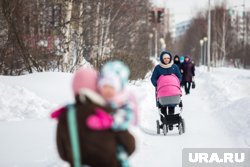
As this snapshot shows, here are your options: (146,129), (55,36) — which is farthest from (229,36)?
(146,129)

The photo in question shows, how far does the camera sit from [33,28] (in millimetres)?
17984

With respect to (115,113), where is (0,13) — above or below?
above

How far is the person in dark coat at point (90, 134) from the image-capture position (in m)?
3.69

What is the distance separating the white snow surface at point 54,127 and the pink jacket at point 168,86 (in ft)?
2.10

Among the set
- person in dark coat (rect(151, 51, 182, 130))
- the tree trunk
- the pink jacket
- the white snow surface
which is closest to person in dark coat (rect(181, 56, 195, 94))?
the white snow surface

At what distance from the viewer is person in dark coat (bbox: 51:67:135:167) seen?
3688 mm

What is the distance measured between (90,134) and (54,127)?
5.85 m

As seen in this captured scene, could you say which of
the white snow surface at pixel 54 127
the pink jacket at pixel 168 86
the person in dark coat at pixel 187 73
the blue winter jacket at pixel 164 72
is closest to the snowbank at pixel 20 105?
the white snow surface at pixel 54 127

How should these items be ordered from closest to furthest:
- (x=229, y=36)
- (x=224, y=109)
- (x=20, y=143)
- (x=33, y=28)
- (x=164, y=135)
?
1. (x=20, y=143)
2. (x=164, y=135)
3. (x=224, y=109)
4. (x=33, y=28)
5. (x=229, y=36)

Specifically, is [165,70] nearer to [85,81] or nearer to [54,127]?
[54,127]

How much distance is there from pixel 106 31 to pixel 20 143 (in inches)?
701

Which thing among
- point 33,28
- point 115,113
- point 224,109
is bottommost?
point 224,109

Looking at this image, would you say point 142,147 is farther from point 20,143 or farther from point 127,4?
point 127,4

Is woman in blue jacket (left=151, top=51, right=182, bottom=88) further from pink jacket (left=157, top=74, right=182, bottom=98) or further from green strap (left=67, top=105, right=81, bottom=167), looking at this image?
green strap (left=67, top=105, right=81, bottom=167)
